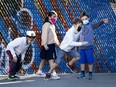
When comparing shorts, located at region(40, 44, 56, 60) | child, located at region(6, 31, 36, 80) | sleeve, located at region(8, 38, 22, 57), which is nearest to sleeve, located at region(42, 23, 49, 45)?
shorts, located at region(40, 44, 56, 60)

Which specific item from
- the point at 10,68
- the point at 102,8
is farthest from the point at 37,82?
the point at 102,8

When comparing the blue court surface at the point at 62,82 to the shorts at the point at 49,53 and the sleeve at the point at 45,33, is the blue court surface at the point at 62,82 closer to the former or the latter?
the shorts at the point at 49,53

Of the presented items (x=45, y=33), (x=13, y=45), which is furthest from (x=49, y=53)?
(x=13, y=45)

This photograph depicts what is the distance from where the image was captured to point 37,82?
8.05m

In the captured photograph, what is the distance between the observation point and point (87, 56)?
8867 millimetres

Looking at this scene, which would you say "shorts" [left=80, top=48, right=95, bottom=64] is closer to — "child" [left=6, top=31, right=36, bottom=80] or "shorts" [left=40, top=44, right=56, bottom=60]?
"shorts" [left=40, top=44, right=56, bottom=60]

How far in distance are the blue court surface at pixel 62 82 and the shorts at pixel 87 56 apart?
1.40ft

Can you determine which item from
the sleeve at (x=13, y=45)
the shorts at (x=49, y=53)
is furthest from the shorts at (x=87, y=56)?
the sleeve at (x=13, y=45)

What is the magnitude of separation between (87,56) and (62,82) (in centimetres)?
110

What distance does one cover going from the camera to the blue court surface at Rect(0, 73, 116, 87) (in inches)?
303

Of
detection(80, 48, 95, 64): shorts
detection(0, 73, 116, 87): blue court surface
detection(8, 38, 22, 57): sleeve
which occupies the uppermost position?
detection(8, 38, 22, 57): sleeve

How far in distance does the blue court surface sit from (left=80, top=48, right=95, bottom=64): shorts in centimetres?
43

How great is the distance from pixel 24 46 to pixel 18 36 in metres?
0.85

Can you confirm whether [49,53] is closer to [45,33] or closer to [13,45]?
[45,33]
